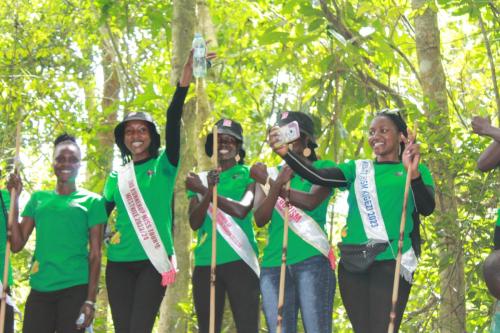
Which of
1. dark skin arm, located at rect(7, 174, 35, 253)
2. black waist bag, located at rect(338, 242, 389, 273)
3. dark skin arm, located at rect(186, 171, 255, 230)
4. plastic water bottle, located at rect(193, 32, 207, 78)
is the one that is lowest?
black waist bag, located at rect(338, 242, 389, 273)

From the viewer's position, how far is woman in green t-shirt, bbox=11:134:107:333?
6074mm

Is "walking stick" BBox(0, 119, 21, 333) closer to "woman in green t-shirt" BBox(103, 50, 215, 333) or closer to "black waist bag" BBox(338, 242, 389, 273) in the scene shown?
"woman in green t-shirt" BBox(103, 50, 215, 333)

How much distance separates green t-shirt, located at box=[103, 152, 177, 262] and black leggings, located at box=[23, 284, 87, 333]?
348 millimetres

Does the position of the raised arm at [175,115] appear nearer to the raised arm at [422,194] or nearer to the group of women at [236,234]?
the group of women at [236,234]

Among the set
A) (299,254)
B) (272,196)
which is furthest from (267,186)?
(299,254)

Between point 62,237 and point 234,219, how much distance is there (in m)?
1.17

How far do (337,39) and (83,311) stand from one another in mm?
2929

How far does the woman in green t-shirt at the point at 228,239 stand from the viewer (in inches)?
249

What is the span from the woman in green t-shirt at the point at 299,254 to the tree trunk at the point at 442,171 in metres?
2.09

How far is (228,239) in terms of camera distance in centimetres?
650

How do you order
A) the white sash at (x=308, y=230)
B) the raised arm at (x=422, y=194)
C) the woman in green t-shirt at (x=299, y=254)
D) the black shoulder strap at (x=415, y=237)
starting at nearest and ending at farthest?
1. the raised arm at (x=422, y=194)
2. the black shoulder strap at (x=415, y=237)
3. the woman in green t-shirt at (x=299, y=254)
4. the white sash at (x=308, y=230)

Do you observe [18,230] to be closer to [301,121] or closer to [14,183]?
[14,183]

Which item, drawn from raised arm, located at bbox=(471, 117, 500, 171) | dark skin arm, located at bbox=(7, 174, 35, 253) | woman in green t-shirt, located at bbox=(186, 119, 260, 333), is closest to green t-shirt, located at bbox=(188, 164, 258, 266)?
woman in green t-shirt, located at bbox=(186, 119, 260, 333)

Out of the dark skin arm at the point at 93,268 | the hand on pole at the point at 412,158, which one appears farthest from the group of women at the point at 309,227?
the dark skin arm at the point at 93,268
